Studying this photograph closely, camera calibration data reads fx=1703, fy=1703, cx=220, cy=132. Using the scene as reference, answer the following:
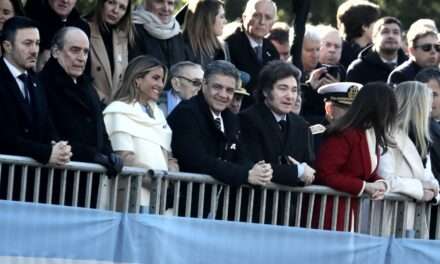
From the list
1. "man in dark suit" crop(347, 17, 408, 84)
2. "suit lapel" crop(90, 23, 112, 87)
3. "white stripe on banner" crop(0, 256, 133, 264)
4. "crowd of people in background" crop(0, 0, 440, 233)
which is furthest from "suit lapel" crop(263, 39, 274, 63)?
"white stripe on banner" crop(0, 256, 133, 264)

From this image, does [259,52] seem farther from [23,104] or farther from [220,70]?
[23,104]

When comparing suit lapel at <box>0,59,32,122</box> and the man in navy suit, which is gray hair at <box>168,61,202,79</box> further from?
suit lapel at <box>0,59,32,122</box>

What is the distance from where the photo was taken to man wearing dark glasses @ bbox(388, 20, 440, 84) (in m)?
15.3

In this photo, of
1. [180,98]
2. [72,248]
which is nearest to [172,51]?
[180,98]

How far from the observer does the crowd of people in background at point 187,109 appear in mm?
11875

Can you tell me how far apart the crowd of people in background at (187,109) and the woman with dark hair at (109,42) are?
0.01 m

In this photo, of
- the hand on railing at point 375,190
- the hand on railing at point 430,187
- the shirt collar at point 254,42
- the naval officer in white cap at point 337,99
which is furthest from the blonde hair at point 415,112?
the shirt collar at point 254,42

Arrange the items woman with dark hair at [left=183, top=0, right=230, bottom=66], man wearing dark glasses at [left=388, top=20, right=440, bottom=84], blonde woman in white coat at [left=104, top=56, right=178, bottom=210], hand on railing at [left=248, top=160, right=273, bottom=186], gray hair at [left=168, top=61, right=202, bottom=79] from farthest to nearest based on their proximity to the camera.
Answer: man wearing dark glasses at [left=388, top=20, right=440, bottom=84]
woman with dark hair at [left=183, top=0, right=230, bottom=66]
gray hair at [left=168, top=61, right=202, bottom=79]
blonde woman in white coat at [left=104, top=56, right=178, bottom=210]
hand on railing at [left=248, top=160, right=273, bottom=186]

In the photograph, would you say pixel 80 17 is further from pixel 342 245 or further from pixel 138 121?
pixel 342 245

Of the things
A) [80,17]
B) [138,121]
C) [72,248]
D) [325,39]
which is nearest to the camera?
[72,248]

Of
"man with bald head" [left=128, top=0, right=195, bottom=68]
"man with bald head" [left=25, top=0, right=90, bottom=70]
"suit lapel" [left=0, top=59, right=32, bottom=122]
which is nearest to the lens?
"suit lapel" [left=0, top=59, right=32, bottom=122]

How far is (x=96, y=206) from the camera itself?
11.7m

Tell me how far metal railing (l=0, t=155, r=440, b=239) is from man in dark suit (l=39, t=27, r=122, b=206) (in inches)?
6.2

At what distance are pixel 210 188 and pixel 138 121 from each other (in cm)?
74
